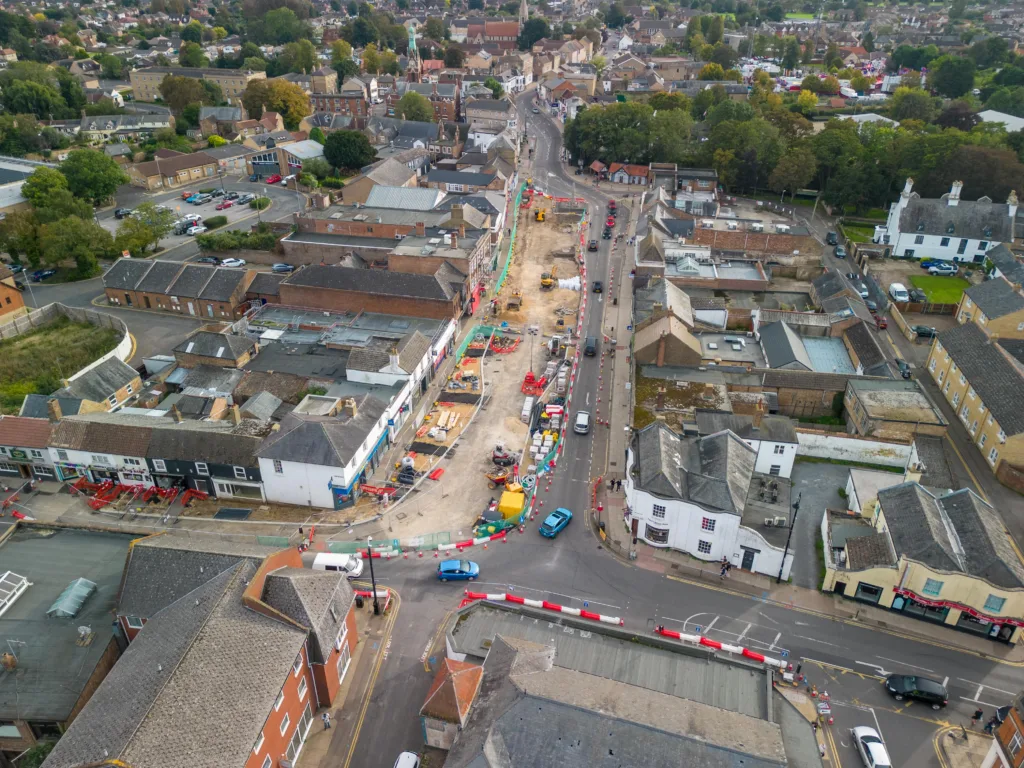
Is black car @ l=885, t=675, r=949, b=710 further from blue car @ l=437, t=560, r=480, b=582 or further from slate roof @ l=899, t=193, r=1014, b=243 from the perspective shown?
slate roof @ l=899, t=193, r=1014, b=243

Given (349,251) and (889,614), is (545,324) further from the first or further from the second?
(889,614)

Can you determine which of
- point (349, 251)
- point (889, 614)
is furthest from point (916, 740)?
point (349, 251)

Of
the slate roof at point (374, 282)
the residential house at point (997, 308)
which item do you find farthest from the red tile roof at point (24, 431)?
the residential house at point (997, 308)

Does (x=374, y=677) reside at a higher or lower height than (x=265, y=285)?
lower

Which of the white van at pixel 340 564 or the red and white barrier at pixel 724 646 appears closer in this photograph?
the red and white barrier at pixel 724 646

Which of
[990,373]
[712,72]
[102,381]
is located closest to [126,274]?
[102,381]

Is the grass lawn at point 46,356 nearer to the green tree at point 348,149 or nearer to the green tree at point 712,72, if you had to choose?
the green tree at point 348,149

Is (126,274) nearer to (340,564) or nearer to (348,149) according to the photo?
(348,149)

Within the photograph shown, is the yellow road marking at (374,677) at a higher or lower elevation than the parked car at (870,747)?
lower
